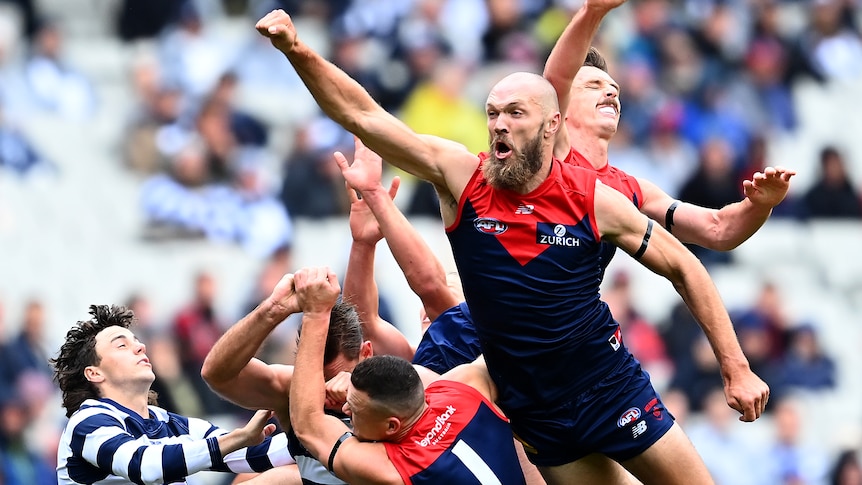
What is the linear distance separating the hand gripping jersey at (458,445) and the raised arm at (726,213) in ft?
4.04

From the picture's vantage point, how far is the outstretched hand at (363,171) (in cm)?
687

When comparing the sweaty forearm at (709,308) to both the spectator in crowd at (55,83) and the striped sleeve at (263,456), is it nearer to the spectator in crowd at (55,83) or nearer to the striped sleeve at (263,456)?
the striped sleeve at (263,456)

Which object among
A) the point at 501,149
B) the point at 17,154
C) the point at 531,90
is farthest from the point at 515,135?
the point at 17,154

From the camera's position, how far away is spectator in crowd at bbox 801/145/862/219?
1416cm

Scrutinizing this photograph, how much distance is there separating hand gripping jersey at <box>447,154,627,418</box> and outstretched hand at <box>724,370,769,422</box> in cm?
55

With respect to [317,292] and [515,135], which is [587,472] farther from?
[515,135]

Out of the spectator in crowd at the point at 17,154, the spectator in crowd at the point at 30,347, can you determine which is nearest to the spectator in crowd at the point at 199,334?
the spectator in crowd at the point at 30,347

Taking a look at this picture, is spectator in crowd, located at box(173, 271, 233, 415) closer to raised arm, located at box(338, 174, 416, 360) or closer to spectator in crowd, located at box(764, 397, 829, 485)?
raised arm, located at box(338, 174, 416, 360)

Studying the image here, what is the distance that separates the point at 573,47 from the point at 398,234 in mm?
1328

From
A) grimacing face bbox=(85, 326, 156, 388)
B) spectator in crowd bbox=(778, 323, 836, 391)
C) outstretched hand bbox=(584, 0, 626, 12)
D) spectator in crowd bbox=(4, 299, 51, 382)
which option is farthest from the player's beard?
spectator in crowd bbox=(778, 323, 836, 391)

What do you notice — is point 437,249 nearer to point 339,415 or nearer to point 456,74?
point 456,74

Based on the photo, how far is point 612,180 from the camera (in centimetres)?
656

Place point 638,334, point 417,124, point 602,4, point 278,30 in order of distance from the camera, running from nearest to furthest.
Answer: point 278,30, point 602,4, point 638,334, point 417,124

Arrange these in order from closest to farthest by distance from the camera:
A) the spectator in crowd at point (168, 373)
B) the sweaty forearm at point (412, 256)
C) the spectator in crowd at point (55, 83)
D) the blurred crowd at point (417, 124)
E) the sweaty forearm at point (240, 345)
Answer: the sweaty forearm at point (240, 345)
the sweaty forearm at point (412, 256)
the spectator in crowd at point (168, 373)
the blurred crowd at point (417, 124)
the spectator in crowd at point (55, 83)
